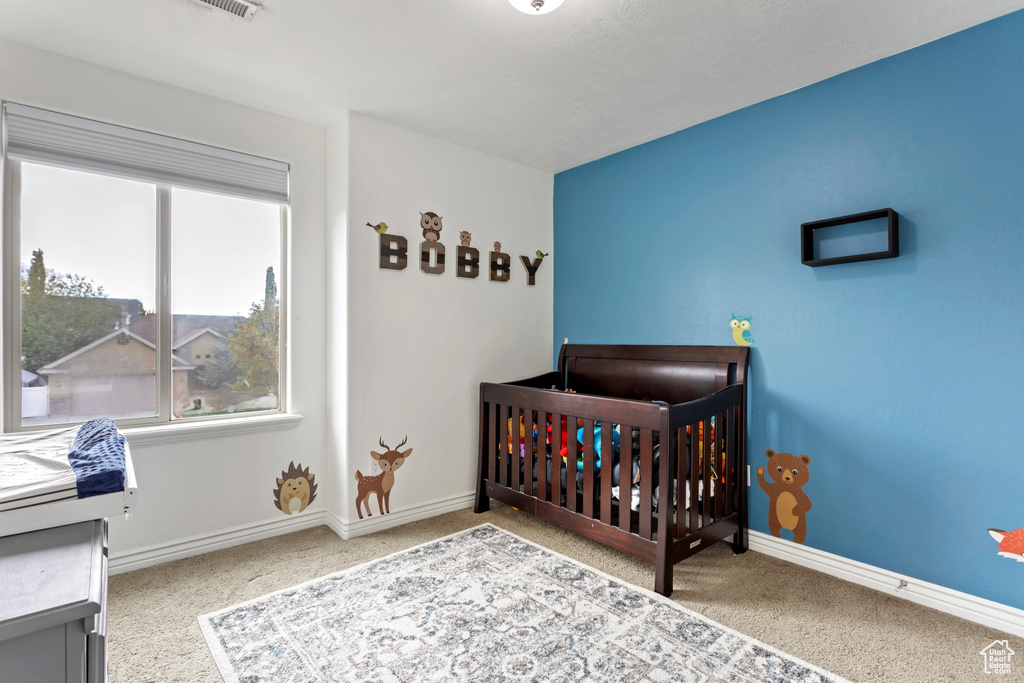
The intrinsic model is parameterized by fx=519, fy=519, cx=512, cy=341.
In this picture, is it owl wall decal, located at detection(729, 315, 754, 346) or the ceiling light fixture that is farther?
owl wall decal, located at detection(729, 315, 754, 346)

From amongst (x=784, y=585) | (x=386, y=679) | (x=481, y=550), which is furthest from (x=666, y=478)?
(x=386, y=679)

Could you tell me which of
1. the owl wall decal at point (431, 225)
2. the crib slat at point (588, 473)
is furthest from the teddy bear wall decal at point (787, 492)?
the owl wall decal at point (431, 225)

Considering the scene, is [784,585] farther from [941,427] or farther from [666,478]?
[941,427]

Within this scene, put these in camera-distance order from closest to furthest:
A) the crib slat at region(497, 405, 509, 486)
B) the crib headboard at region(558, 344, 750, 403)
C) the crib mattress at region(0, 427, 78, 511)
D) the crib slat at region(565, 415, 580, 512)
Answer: the crib mattress at region(0, 427, 78, 511), the crib slat at region(565, 415, 580, 512), the crib headboard at region(558, 344, 750, 403), the crib slat at region(497, 405, 509, 486)

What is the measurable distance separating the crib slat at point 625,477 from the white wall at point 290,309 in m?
1.60

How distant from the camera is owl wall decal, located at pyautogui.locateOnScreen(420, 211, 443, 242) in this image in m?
2.89

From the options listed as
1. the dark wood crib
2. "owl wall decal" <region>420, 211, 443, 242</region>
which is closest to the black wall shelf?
the dark wood crib

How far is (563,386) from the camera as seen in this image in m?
3.39

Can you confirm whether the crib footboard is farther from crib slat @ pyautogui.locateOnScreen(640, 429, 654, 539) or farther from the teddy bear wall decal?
the teddy bear wall decal

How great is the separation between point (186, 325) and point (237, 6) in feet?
4.61

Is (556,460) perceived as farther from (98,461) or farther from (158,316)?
(158,316)

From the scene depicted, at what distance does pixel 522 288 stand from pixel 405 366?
0.99 meters

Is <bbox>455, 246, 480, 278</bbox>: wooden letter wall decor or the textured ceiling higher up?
the textured ceiling

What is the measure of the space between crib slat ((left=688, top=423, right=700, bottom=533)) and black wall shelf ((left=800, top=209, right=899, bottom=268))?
2.95ft
